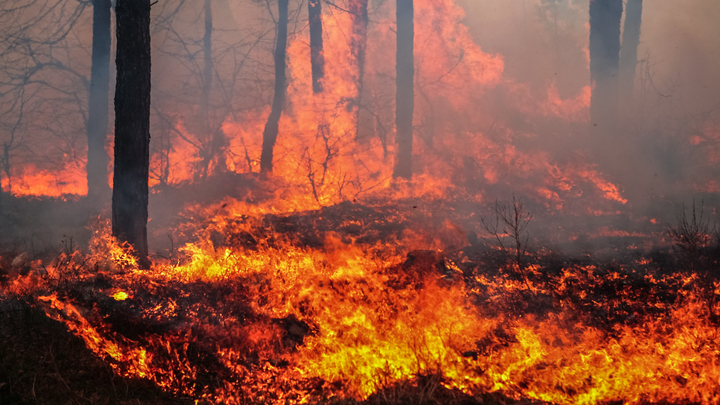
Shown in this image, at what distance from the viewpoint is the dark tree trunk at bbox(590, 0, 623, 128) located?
12.7 m

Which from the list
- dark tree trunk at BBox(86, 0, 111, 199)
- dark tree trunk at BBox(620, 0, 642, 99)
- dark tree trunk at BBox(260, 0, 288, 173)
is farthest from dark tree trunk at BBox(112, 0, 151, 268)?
dark tree trunk at BBox(620, 0, 642, 99)

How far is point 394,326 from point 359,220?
196 inches

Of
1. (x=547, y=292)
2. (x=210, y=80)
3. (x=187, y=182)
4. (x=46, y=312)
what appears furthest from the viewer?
(x=210, y=80)

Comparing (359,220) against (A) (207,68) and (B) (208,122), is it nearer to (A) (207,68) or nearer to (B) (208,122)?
(B) (208,122)

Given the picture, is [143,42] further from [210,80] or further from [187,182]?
[210,80]

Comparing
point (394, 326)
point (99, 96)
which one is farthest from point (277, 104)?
point (394, 326)

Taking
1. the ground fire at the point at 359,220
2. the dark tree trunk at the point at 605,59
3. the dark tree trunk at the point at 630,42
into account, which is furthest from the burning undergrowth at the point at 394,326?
the dark tree trunk at the point at 630,42

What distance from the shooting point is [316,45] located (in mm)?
16359

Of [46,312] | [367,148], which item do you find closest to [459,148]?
[367,148]

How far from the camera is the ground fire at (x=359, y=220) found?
154 inches

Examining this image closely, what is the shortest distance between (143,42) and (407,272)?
5.35m

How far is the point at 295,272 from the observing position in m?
5.51

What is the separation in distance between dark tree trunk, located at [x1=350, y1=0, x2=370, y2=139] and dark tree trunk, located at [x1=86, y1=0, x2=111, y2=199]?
9672 mm

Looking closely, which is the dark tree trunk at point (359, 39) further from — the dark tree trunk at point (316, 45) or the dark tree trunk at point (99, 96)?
the dark tree trunk at point (99, 96)
